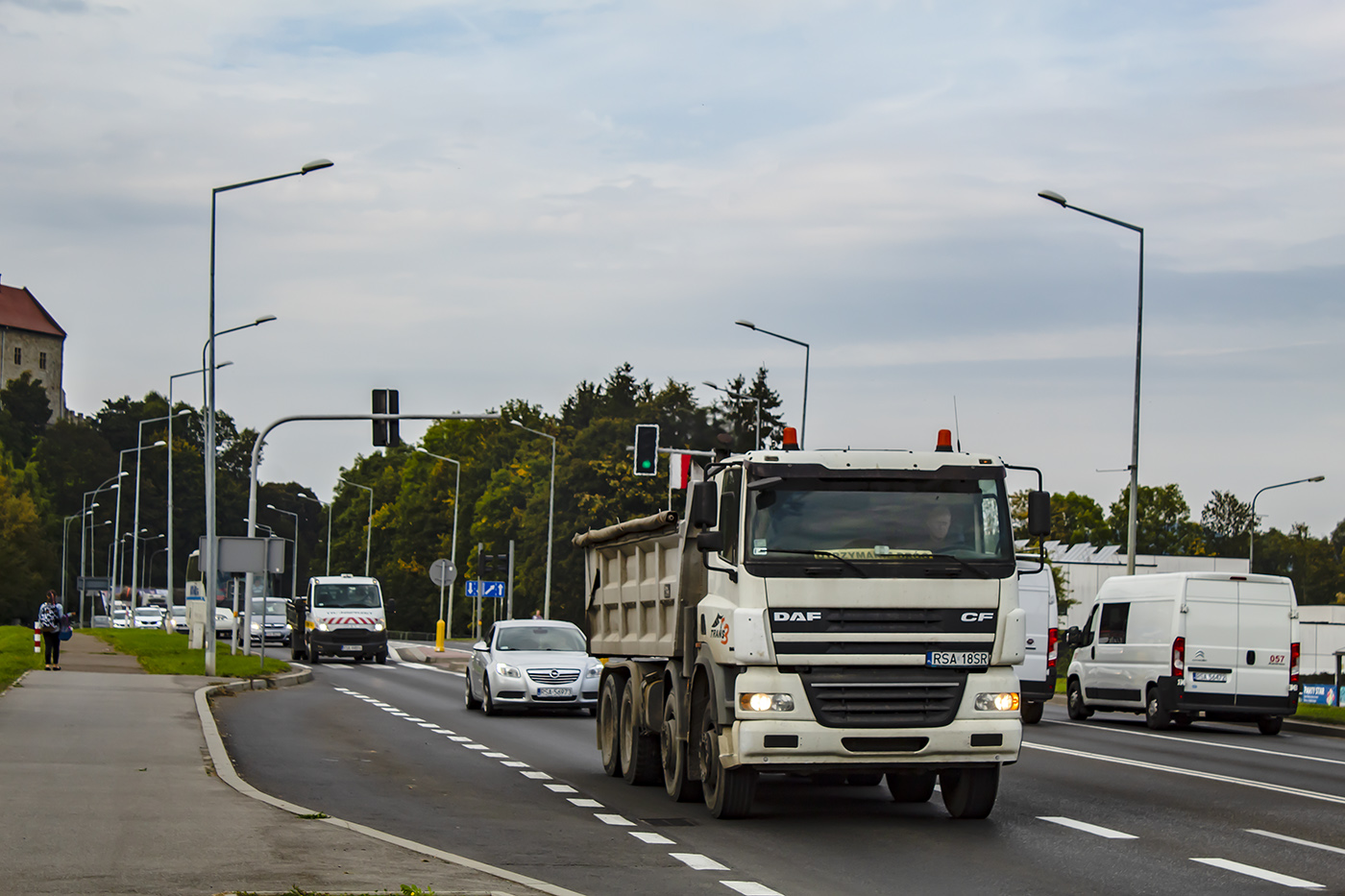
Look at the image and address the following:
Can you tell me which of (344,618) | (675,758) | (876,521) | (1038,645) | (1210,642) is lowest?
(344,618)

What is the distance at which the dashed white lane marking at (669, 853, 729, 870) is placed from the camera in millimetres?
10344

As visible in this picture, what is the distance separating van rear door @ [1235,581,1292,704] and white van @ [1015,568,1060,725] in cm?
283

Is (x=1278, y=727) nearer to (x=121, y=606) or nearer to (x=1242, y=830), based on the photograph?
(x=1242, y=830)

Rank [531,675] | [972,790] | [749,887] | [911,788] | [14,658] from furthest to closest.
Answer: [14,658] → [531,675] → [911,788] → [972,790] → [749,887]

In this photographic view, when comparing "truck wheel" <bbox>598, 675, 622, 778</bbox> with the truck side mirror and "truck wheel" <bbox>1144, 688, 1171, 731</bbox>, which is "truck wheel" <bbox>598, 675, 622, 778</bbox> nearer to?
the truck side mirror

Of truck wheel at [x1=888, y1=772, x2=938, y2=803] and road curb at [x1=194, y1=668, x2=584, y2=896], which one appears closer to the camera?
road curb at [x1=194, y1=668, x2=584, y2=896]

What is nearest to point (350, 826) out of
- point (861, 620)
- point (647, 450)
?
point (861, 620)

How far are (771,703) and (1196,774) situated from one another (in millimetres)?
6905

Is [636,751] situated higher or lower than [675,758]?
lower

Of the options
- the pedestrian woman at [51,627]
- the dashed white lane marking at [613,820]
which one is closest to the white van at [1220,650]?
the dashed white lane marking at [613,820]

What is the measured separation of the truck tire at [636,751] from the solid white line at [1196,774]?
5.29 metres

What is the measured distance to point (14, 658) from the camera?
37094 mm

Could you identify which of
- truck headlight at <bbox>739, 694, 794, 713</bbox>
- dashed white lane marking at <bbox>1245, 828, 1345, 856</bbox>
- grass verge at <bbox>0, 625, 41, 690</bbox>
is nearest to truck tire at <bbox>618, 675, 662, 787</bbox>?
truck headlight at <bbox>739, 694, 794, 713</bbox>

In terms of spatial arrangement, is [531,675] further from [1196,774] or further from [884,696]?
[884,696]
